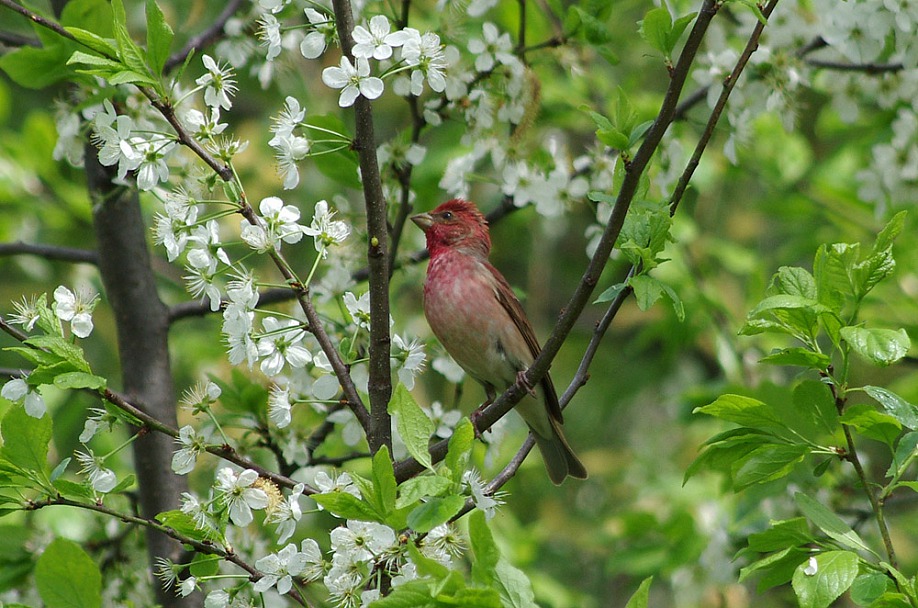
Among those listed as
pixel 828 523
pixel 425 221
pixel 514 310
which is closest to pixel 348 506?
pixel 828 523

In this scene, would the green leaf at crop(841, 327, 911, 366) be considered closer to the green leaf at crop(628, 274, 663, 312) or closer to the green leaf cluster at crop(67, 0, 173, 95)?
the green leaf at crop(628, 274, 663, 312)

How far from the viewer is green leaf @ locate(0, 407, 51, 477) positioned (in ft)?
9.63

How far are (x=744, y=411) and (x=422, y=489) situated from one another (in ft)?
3.58

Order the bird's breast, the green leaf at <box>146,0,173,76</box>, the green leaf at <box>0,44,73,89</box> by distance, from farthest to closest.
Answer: the bird's breast
the green leaf at <box>0,44,73,89</box>
the green leaf at <box>146,0,173,76</box>

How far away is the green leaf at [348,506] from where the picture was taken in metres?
2.71

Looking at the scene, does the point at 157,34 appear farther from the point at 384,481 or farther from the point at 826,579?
the point at 826,579

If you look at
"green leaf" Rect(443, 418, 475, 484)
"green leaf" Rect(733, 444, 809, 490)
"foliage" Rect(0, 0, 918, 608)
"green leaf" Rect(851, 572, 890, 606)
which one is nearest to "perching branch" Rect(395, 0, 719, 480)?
"foliage" Rect(0, 0, 918, 608)

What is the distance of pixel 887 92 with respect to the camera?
17.8 feet

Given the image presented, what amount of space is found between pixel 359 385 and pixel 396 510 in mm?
1373

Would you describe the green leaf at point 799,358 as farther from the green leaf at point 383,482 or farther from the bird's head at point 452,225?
the bird's head at point 452,225

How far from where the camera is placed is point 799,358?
2990mm

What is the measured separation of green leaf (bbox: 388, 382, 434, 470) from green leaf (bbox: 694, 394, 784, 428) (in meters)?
0.85

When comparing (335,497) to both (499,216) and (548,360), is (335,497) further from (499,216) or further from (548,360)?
(499,216)

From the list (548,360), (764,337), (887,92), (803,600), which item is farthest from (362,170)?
(764,337)
